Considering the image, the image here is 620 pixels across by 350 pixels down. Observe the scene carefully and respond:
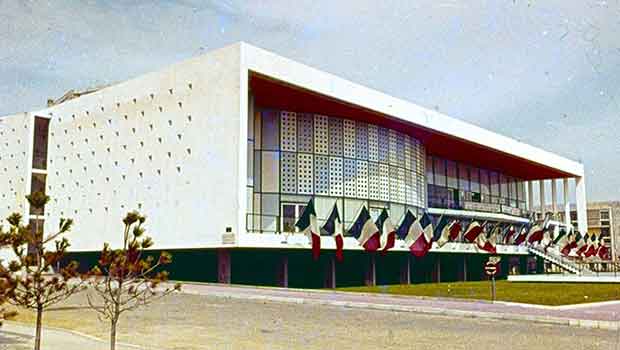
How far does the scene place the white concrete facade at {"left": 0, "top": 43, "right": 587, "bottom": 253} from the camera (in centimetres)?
3384

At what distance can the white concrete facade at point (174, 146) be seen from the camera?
111 ft

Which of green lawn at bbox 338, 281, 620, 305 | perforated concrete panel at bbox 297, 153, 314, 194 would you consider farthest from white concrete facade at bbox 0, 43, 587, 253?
green lawn at bbox 338, 281, 620, 305

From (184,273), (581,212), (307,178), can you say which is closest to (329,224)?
(307,178)

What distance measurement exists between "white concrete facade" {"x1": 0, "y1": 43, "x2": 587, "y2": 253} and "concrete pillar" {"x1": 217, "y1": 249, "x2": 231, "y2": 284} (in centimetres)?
136

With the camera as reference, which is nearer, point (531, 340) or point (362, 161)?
point (531, 340)

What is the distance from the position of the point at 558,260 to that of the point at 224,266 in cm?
3497

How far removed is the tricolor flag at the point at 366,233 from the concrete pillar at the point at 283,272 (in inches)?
177

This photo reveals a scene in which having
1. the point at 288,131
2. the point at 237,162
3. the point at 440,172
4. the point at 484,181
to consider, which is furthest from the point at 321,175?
the point at 484,181

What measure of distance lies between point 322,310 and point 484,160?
140 ft

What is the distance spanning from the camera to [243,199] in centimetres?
3306

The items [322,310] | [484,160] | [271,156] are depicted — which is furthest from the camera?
[484,160]

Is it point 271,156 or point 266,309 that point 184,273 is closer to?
point 271,156

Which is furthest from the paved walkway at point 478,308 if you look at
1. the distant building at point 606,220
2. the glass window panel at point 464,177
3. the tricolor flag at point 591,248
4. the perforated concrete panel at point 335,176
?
the distant building at point 606,220

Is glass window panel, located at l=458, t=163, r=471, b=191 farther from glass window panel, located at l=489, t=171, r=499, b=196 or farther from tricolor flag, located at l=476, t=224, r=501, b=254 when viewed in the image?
tricolor flag, located at l=476, t=224, r=501, b=254
